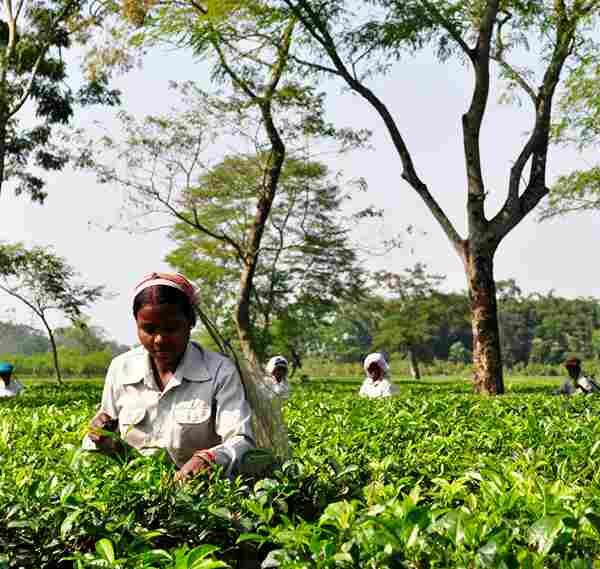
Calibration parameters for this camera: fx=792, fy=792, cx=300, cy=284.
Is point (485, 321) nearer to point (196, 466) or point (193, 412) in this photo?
point (193, 412)

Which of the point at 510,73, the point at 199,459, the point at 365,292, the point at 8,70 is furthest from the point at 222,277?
the point at 199,459

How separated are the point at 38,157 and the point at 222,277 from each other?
46.3 feet

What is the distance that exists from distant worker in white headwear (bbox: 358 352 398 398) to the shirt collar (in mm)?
6235

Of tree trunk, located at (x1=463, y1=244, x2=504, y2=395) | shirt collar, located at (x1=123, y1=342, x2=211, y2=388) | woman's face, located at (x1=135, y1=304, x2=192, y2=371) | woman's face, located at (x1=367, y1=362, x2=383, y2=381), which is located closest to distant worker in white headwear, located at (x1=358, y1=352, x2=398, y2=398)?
woman's face, located at (x1=367, y1=362, x2=383, y2=381)

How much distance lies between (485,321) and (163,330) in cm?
924

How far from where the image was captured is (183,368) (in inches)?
105

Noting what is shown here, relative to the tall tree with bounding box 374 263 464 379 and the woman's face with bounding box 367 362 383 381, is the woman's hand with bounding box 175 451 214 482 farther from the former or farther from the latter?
the tall tree with bounding box 374 263 464 379

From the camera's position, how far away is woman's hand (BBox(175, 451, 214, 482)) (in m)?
2.27

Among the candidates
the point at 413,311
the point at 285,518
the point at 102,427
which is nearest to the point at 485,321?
the point at 102,427

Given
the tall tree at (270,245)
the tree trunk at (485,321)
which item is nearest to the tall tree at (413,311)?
the tall tree at (270,245)

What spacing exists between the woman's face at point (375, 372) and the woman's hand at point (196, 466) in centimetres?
672

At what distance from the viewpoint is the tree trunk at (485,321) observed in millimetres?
11219

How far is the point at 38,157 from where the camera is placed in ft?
60.4

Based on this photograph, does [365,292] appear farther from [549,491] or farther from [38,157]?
[549,491]
